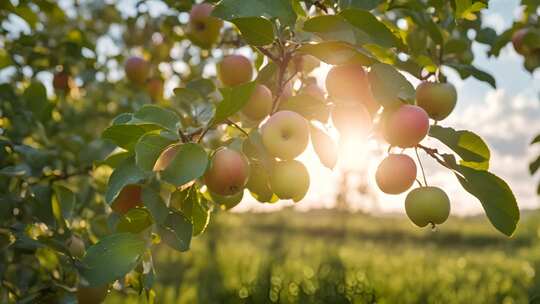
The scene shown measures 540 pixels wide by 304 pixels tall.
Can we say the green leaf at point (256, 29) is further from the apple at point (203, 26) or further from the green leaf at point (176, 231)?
the apple at point (203, 26)

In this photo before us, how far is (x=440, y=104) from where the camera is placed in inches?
51.6

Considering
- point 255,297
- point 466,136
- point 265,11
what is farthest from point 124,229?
point 255,297

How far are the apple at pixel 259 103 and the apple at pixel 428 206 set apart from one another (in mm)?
361

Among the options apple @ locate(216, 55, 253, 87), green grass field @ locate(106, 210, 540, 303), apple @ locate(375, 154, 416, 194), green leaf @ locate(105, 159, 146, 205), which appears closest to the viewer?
green leaf @ locate(105, 159, 146, 205)

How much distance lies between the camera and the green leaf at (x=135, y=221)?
4.08 feet

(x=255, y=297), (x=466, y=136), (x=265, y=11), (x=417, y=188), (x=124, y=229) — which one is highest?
(x=265, y=11)

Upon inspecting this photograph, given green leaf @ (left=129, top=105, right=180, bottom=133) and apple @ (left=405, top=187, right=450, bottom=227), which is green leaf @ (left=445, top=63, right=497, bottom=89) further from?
green leaf @ (left=129, top=105, right=180, bottom=133)

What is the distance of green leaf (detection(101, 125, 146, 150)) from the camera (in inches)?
45.1

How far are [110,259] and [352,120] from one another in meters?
0.54

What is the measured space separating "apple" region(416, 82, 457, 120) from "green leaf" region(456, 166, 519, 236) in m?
0.22

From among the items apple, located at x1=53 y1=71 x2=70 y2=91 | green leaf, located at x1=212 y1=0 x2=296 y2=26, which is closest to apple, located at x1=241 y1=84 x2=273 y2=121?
green leaf, located at x1=212 y1=0 x2=296 y2=26

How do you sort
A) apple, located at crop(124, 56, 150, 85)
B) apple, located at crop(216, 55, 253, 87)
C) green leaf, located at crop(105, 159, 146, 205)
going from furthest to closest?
apple, located at crop(124, 56, 150, 85), apple, located at crop(216, 55, 253, 87), green leaf, located at crop(105, 159, 146, 205)

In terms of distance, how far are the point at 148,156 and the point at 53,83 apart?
193 centimetres

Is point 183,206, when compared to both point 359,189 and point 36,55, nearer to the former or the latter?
point 36,55
